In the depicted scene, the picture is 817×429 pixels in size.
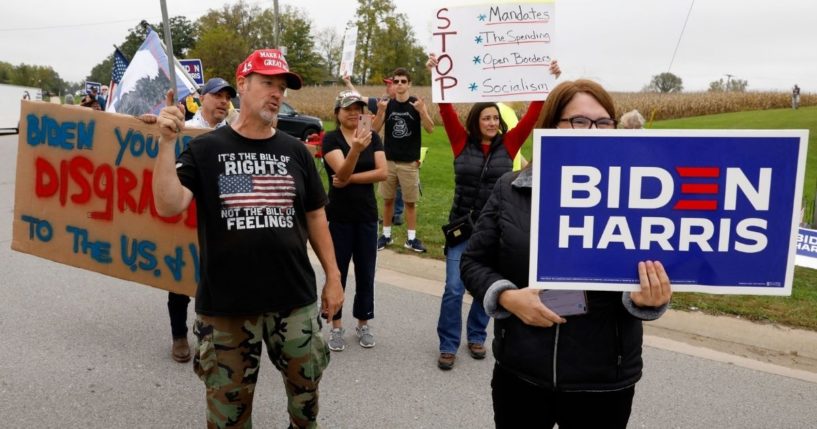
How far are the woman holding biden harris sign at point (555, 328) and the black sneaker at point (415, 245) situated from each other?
473cm

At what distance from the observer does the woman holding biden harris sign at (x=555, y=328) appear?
182cm

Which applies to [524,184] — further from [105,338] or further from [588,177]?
[105,338]

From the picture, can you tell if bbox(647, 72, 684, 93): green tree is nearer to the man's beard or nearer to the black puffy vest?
the black puffy vest

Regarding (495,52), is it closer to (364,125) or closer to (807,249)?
(364,125)

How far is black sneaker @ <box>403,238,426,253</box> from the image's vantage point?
675 centimetres

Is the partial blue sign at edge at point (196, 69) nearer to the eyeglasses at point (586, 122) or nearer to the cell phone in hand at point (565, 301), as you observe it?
the eyeglasses at point (586, 122)

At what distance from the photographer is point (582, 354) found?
1.83 metres

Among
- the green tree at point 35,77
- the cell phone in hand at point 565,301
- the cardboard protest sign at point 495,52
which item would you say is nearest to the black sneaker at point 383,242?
the cardboard protest sign at point 495,52

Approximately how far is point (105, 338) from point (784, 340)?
16.3ft

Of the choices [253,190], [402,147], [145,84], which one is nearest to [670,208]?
[253,190]

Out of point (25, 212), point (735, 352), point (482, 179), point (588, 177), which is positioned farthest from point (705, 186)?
point (25, 212)

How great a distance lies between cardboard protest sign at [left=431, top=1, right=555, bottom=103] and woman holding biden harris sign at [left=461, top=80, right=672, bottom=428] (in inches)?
80.5

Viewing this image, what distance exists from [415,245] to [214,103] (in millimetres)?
3319

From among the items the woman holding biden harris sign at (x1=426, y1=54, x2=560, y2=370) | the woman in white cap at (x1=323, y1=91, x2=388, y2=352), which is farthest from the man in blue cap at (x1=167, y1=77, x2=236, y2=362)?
the woman holding biden harris sign at (x1=426, y1=54, x2=560, y2=370)
